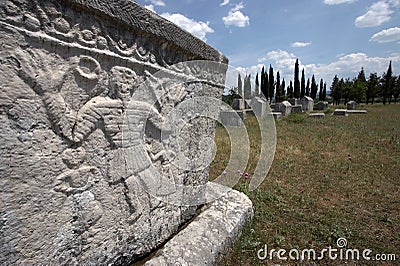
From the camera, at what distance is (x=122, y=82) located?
62.0 inches

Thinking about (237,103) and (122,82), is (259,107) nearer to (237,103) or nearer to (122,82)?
(237,103)

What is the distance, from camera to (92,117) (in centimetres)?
141

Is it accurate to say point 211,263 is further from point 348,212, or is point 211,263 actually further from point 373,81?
point 373,81

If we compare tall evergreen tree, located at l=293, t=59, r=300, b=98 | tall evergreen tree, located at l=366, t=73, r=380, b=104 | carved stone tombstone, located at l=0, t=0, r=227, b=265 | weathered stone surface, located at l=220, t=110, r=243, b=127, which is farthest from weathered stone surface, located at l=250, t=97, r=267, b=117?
tall evergreen tree, located at l=366, t=73, r=380, b=104

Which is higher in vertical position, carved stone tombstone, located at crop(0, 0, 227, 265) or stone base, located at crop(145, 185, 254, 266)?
carved stone tombstone, located at crop(0, 0, 227, 265)

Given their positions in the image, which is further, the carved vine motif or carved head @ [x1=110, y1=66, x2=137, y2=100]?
carved head @ [x1=110, y1=66, x2=137, y2=100]

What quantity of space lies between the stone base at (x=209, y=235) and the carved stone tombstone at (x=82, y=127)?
0.21m

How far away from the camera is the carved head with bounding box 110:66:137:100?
1524 millimetres

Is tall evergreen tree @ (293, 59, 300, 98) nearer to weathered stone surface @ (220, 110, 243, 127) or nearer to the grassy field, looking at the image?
weathered stone surface @ (220, 110, 243, 127)

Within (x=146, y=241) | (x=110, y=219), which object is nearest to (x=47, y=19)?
(x=110, y=219)

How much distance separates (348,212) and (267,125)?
9.54 m

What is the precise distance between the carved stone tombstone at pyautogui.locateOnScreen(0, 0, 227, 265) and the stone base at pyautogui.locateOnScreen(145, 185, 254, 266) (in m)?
0.21

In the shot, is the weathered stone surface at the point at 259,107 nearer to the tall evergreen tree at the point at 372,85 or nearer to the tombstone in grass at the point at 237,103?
the tombstone in grass at the point at 237,103

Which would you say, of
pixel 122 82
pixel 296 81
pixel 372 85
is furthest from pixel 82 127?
pixel 372 85
